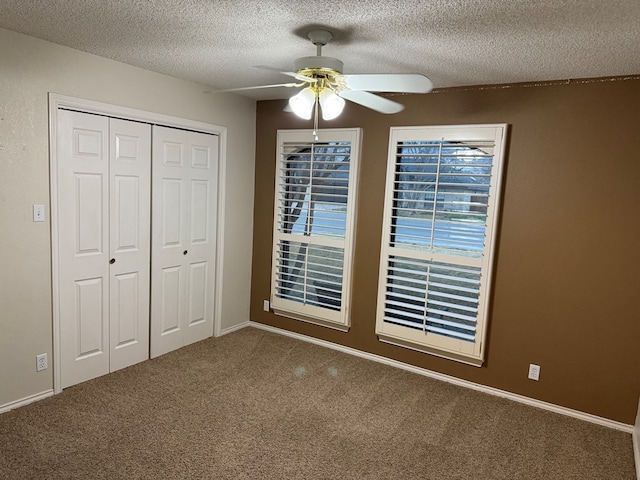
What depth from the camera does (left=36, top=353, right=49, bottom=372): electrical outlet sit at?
3.04m

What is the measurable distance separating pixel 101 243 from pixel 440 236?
261cm

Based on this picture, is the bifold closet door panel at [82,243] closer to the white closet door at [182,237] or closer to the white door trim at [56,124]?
the white door trim at [56,124]

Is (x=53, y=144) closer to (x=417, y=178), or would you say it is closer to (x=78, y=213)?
(x=78, y=213)

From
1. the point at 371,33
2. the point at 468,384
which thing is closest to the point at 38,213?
the point at 371,33

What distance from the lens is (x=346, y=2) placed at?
198 cm

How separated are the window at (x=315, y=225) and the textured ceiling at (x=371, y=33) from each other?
1049mm

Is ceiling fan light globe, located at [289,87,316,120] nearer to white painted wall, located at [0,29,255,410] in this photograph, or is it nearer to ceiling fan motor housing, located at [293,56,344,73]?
ceiling fan motor housing, located at [293,56,344,73]

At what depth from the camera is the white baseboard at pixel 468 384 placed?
314 cm

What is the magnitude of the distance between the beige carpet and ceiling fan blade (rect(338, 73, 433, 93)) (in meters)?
2.07

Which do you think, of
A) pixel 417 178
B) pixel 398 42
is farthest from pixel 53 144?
pixel 417 178

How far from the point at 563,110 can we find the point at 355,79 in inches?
68.6

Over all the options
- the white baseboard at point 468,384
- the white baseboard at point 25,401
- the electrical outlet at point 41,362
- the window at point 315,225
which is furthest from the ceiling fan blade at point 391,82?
the white baseboard at point 25,401

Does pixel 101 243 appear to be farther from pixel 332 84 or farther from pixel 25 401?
pixel 332 84

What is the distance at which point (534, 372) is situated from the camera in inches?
132
